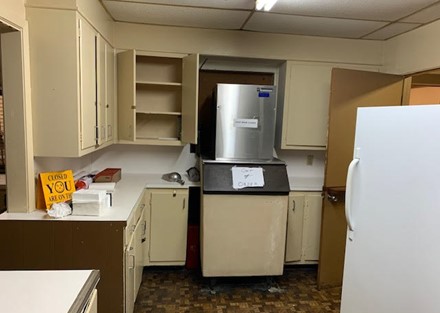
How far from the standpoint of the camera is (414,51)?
280cm

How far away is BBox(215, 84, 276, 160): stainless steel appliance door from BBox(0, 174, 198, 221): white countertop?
51 centimetres

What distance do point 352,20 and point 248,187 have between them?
1579 mm

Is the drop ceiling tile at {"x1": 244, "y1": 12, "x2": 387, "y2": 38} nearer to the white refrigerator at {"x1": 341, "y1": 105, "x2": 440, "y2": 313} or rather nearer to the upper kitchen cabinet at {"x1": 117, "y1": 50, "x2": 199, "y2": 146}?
the upper kitchen cabinet at {"x1": 117, "y1": 50, "x2": 199, "y2": 146}

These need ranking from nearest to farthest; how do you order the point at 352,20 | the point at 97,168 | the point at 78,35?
the point at 78,35
the point at 352,20
the point at 97,168

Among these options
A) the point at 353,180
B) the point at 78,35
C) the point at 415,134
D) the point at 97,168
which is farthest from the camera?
the point at 97,168

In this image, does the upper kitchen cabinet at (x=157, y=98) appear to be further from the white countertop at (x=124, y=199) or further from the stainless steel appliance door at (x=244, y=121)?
the white countertop at (x=124, y=199)

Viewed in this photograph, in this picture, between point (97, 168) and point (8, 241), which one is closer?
point (8, 241)

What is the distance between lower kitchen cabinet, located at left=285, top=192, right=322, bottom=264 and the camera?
3.06 metres

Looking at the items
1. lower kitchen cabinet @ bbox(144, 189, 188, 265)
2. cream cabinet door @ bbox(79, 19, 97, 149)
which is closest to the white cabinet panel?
cream cabinet door @ bbox(79, 19, 97, 149)

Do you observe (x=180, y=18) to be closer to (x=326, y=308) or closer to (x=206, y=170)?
(x=206, y=170)

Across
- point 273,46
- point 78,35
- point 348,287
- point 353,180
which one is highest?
point 273,46

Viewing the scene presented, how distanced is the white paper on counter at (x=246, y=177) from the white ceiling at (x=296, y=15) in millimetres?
1247

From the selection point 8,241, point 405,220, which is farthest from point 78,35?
point 405,220

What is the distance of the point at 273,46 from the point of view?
308 centimetres
